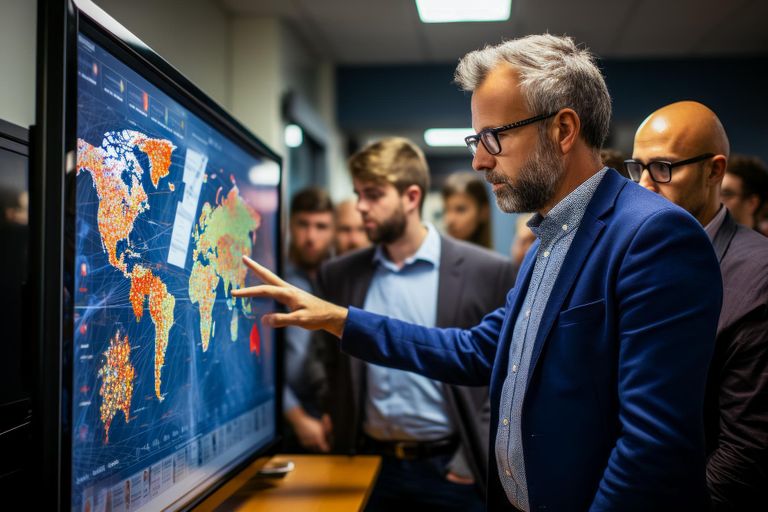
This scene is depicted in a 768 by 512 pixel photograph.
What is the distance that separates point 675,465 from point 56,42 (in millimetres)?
959

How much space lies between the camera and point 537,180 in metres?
1.18

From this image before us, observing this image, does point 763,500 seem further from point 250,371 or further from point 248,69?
point 248,69

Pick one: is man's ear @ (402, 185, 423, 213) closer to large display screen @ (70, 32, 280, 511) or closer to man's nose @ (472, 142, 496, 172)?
large display screen @ (70, 32, 280, 511)

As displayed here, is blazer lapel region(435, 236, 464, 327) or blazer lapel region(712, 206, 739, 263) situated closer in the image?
blazer lapel region(712, 206, 739, 263)

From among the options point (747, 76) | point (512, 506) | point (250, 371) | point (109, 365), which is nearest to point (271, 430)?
point (250, 371)

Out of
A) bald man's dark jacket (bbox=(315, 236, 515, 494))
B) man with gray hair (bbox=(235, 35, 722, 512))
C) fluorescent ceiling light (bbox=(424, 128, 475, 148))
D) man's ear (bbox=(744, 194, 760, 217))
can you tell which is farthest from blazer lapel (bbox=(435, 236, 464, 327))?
fluorescent ceiling light (bbox=(424, 128, 475, 148))

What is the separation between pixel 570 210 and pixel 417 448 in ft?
3.51

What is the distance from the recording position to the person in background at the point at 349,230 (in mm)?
3617

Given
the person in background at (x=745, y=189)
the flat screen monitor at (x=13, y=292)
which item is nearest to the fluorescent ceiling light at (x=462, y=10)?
the person in background at (x=745, y=189)

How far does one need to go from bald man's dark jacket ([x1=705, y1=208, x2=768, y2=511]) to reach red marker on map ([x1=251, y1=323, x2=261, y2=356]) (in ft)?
3.15

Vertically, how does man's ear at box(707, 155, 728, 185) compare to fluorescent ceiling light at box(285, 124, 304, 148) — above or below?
below

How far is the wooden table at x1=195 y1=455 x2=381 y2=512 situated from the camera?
1350 millimetres

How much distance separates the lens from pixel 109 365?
867 mm

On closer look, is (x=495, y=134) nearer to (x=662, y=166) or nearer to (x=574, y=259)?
(x=574, y=259)
